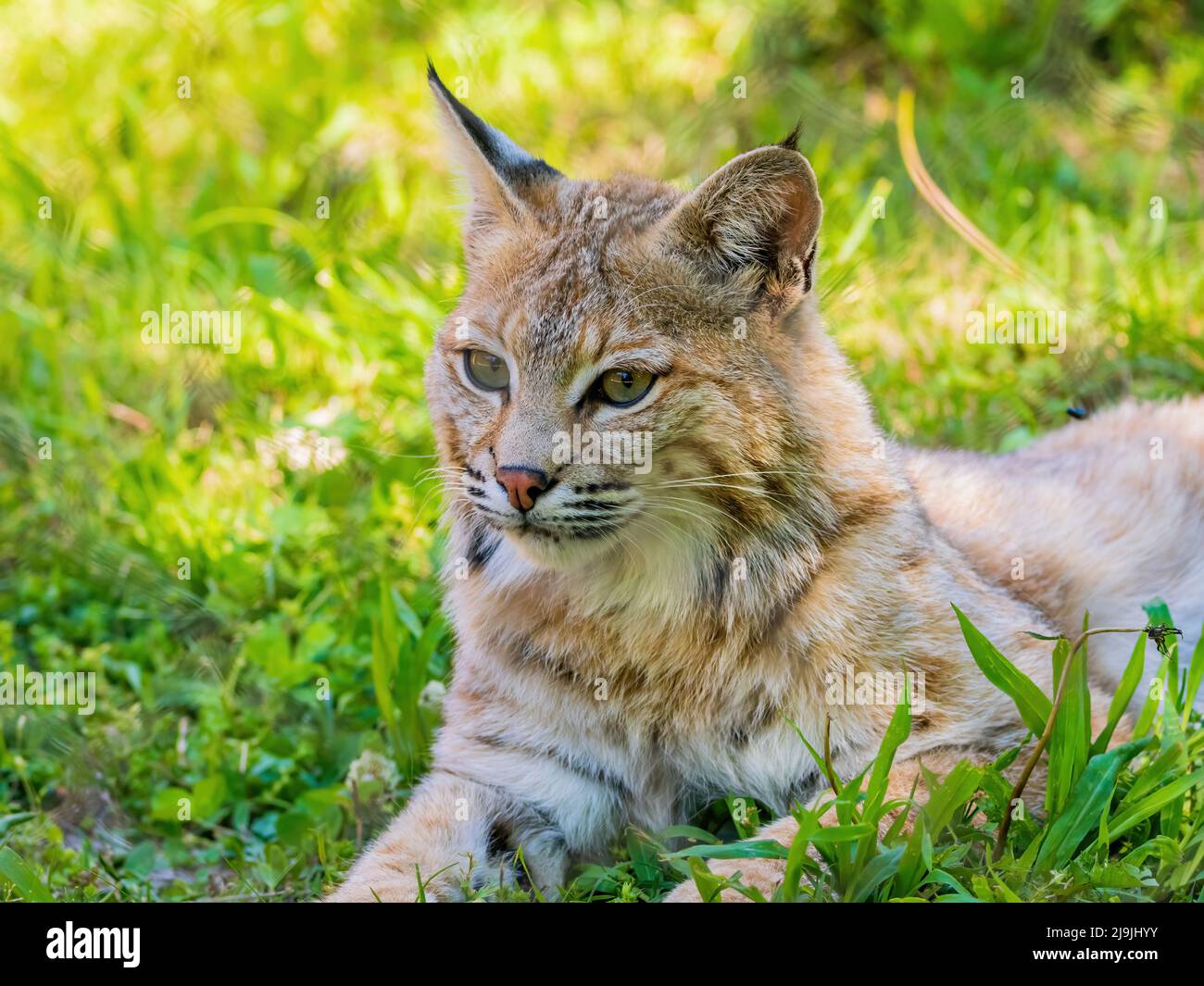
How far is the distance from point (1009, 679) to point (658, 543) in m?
0.93

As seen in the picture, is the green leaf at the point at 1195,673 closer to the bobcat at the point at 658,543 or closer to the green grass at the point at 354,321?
the green grass at the point at 354,321

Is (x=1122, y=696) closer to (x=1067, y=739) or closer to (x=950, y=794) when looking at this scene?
(x=1067, y=739)

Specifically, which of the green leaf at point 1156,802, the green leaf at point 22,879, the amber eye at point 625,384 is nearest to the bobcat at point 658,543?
the amber eye at point 625,384

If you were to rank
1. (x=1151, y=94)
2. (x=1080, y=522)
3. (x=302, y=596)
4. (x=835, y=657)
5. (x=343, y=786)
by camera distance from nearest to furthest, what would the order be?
(x=835, y=657) → (x=343, y=786) → (x=1080, y=522) → (x=302, y=596) → (x=1151, y=94)

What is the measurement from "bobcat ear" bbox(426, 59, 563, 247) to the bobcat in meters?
0.01

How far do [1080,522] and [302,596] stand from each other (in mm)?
2723

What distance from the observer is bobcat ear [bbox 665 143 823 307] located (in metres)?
3.59

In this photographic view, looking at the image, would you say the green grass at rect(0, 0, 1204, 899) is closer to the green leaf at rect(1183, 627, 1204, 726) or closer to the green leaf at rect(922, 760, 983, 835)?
the green leaf at rect(922, 760, 983, 835)

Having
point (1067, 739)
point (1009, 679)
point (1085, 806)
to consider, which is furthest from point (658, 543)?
point (1085, 806)

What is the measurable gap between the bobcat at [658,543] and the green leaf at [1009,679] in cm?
25

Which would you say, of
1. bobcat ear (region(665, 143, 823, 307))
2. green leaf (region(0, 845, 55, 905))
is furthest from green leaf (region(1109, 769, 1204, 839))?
green leaf (region(0, 845, 55, 905))
